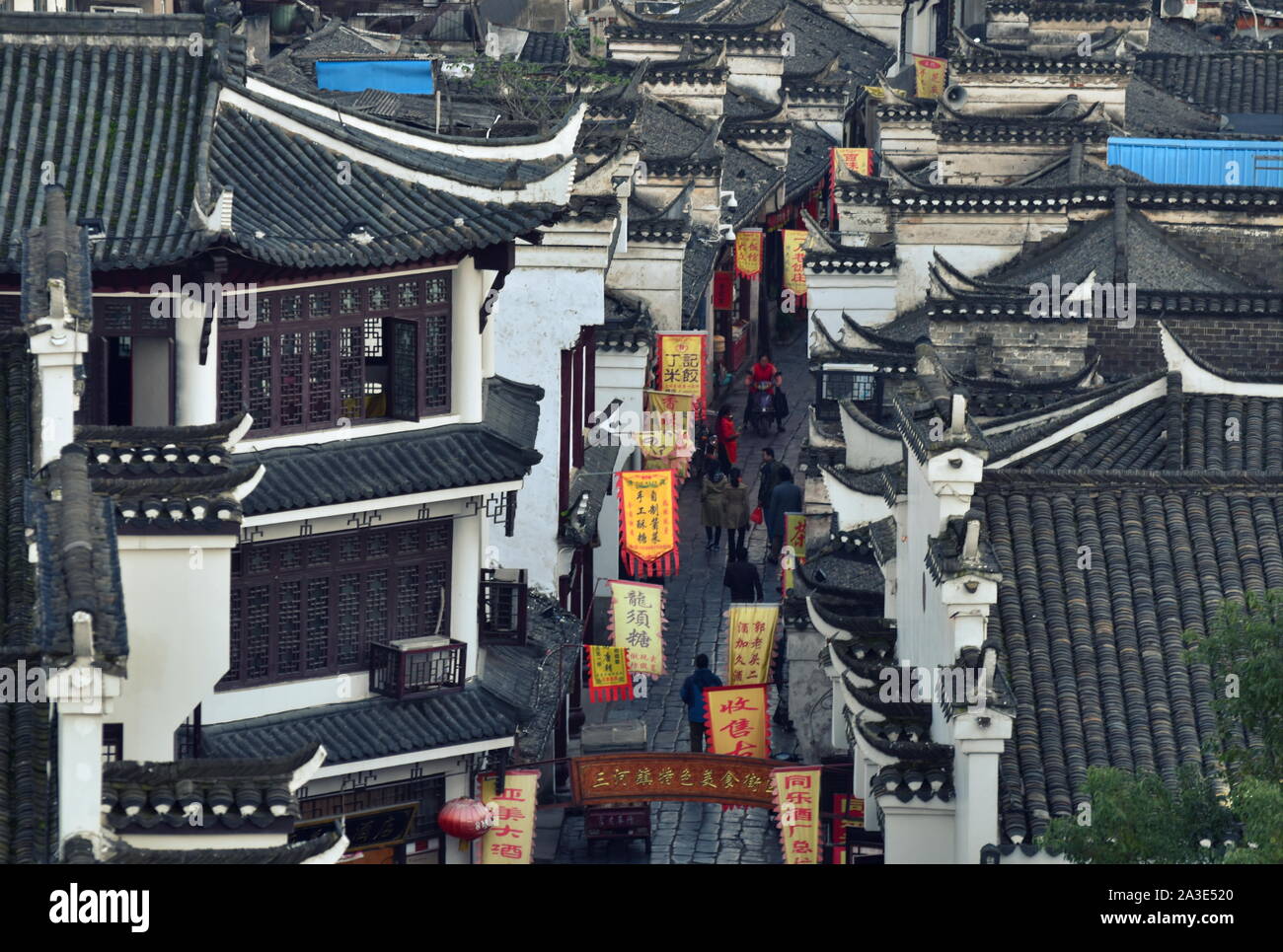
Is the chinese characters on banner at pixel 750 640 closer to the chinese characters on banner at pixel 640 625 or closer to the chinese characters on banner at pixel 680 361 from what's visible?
the chinese characters on banner at pixel 640 625

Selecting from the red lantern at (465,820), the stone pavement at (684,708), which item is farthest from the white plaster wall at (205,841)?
the stone pavement at (684,708)

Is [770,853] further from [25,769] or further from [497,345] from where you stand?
[25,769]

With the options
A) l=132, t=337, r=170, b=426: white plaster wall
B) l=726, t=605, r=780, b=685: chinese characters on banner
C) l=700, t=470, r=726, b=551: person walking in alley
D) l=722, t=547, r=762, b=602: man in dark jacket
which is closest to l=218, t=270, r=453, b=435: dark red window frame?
l=132, t=337, r=170, b=426: white plaster wall

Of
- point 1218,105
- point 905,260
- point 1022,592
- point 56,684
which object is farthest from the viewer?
point 1218,105

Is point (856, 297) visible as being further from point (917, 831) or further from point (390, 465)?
point (917, 831)

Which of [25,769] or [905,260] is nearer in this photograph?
[25,769]
